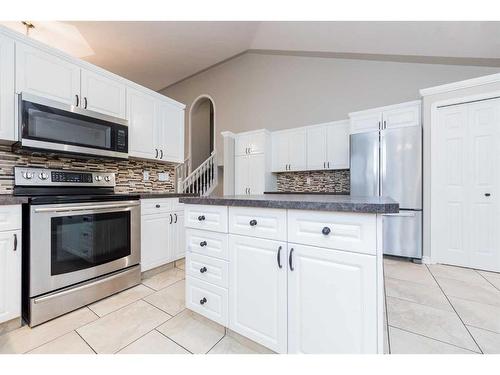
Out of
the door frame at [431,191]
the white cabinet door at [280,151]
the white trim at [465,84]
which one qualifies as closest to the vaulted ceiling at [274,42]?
the white trim at [465,84]

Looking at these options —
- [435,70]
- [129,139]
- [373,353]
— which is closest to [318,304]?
[373,353]

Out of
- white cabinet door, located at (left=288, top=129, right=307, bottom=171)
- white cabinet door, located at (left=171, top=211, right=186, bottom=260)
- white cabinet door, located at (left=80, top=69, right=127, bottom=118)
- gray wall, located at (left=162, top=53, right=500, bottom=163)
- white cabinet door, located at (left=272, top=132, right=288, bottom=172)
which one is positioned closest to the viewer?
white cabinet door, located at (left=80, top=69, right=127, bottom=118)

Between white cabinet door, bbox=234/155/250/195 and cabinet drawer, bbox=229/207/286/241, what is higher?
white cabinet door, bbox=234/155/250/195

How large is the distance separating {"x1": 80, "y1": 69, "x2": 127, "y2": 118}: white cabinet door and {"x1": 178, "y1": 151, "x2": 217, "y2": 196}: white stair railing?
259cm

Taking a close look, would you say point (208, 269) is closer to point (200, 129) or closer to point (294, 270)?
point (294, 270)

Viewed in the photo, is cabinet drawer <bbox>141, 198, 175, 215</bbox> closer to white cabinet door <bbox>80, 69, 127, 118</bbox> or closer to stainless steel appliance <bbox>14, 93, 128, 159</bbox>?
stainless steel appliance <bbox>14, 93, 128, 159</bbox>

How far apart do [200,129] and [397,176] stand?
194 inches

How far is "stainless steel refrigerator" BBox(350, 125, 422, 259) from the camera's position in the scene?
280 cm

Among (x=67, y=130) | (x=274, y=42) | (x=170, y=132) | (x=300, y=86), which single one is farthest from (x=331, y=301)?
(x=274, y=42)

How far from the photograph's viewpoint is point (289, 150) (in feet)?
13.3

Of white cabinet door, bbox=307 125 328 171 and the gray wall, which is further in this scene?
white cabinet door, bbox=307 125 328 171

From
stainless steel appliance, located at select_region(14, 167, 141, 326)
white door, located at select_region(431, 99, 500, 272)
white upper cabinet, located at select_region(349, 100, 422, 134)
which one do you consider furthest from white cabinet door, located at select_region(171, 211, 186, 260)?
white door, located at select_region(431, 99, 500, 272)

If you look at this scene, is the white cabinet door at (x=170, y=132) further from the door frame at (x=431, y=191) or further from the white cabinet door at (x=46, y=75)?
the door frame at (x=431, y=191)
